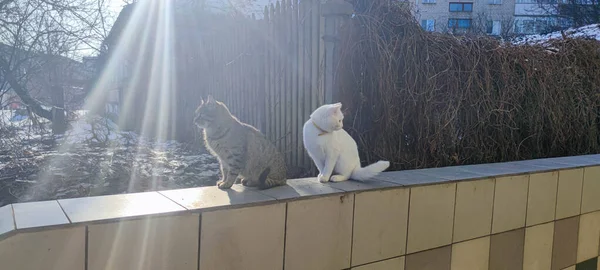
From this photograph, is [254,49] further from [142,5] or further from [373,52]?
[142,5]

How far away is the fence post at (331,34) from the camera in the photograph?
252 centimetres

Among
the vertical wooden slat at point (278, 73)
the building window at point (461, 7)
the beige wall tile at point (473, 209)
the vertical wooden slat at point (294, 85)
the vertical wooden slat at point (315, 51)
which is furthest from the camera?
the building window at point (461, 7)

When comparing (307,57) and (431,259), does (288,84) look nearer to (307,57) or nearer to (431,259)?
(307,57)

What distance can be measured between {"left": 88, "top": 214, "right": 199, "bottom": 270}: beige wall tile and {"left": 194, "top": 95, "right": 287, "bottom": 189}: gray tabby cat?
45 cm

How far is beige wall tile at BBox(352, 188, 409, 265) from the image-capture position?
4.10 ft

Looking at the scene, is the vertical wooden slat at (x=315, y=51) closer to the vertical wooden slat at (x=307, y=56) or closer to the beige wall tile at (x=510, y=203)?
the vertical wooden slat at (x=307, y=56)

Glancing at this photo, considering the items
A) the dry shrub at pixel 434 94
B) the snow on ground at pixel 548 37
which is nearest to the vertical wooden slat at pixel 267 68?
the dry shrub at pixel 434 94

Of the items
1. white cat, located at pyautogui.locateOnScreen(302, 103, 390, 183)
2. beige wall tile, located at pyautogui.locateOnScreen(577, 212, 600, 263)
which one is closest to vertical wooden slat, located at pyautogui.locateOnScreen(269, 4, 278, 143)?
white cat, located at pyautogui.locateOnScreen(302, 103, 390, 183)

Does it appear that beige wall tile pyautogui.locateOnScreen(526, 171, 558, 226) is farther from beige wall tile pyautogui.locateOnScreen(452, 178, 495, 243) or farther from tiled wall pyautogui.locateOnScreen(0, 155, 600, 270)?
beige wall tile pyautogui.locateOnScreen(452, 178, 495, 243)

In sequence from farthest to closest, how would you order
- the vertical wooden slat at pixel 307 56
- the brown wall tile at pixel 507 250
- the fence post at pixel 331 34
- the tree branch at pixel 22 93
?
1. the tree branch at pixel 22 93
2. the vertical wooden slat at pixel 307 56
3. the fence post at pixel 331 34
4. the brown wall tile at pixel 507 250

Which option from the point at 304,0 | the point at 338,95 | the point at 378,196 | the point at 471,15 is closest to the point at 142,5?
the point at 304,0

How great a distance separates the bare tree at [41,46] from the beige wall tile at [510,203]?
4151mm

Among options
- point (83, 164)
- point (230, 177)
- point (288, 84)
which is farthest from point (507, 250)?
point (83, 164)

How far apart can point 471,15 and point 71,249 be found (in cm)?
3222
